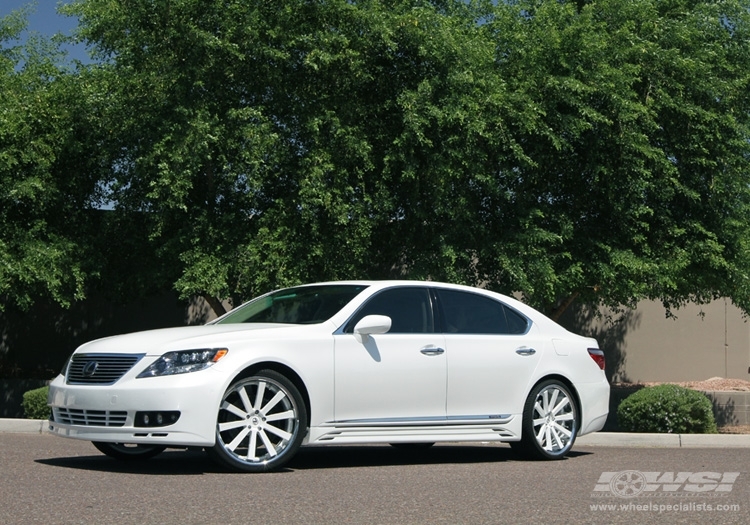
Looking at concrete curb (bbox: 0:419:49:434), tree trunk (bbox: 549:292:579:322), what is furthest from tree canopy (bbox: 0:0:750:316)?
concrete curb (bbox: 0:419:49:434)

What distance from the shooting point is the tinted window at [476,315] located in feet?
35.1

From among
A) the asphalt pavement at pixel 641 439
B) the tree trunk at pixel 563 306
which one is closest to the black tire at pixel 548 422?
the asphalt pavement at pixel 641 439

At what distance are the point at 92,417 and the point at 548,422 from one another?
14.9 ft

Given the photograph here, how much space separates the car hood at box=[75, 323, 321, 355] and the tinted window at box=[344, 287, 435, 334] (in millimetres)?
850

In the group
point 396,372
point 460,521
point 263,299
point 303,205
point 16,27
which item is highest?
point 16,27

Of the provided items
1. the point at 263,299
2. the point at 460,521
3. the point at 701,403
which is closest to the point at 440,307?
the point at 263,299

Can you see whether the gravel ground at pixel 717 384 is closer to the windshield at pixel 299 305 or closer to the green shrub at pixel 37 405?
the green shrub at pixel 37 405

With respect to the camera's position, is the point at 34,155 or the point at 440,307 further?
the point at 34,155

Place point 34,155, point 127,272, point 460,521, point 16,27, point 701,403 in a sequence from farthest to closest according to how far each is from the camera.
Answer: point 16,27 < point 127,272 < point 34,155 < point 701,403 < point 460,521

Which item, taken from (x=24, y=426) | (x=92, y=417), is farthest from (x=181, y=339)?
(x=24, y=426)

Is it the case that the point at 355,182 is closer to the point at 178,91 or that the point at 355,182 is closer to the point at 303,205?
the point at 303,205

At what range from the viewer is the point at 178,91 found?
18172 millimetres

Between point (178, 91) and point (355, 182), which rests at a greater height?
point (178, 91)

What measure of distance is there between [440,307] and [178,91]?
9.04m
